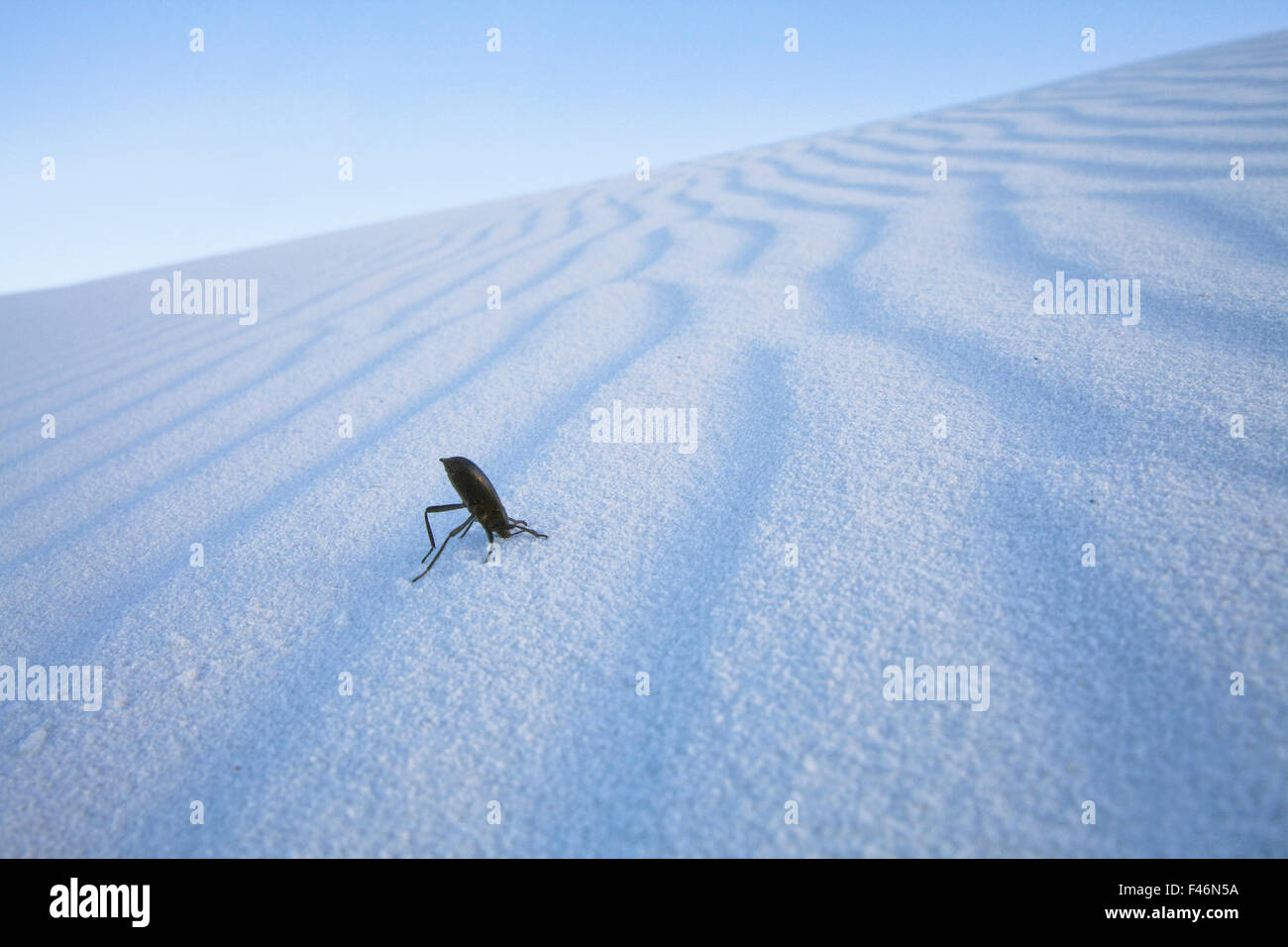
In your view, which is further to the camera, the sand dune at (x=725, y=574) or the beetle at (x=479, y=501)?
the beetle at (x=479, y=501)

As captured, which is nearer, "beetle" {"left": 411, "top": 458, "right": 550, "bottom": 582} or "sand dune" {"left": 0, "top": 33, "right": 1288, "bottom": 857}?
"sand dune" {"left": 0, "top": 33, "right": 1288, "bottom": 857}

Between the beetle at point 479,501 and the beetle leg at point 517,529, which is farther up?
the beetle at point 479,501

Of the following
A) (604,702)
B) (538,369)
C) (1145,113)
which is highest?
(1145,113)

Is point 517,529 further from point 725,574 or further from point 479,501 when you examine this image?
point 725,574

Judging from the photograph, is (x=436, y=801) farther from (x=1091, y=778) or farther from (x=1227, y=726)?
(x=1227, y=726)

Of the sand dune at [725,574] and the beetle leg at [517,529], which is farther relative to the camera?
the beetle leg at [517,529]

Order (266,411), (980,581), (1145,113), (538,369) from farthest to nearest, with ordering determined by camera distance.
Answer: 1. (1145,113)
2. (266,411)
3. (538,369)
4. (980,581)

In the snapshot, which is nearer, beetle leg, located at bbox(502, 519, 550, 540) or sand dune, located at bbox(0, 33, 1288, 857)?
sand dune, located at bbox(0, 33, 1288, 857)

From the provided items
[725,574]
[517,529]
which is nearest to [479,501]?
[517,529]

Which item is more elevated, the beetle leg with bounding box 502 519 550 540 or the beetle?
the beetle

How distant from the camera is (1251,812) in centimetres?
58

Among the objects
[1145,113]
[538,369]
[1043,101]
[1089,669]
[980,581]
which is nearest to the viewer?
[1089,669]

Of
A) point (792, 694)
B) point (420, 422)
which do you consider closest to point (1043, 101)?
point (420, 422)
